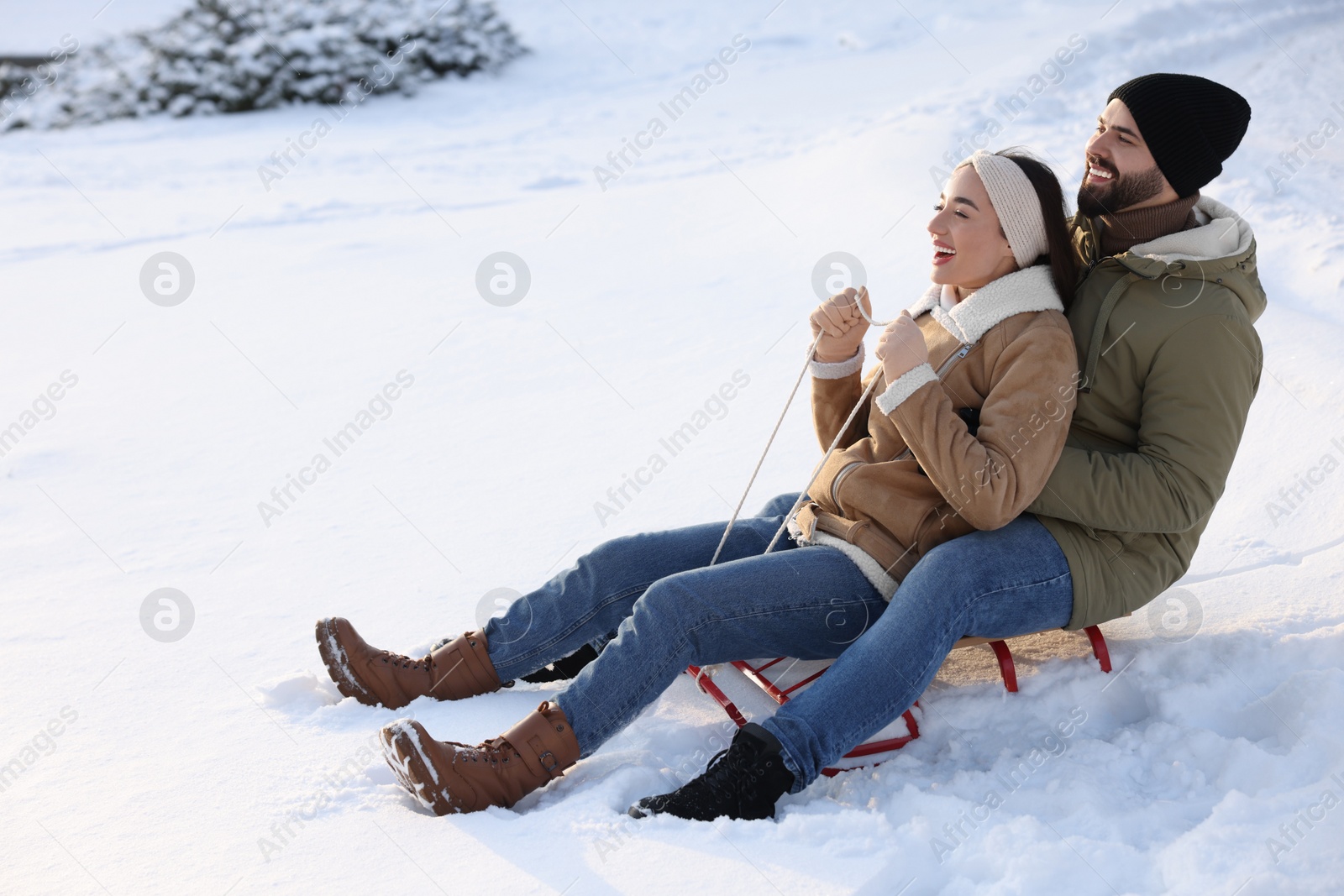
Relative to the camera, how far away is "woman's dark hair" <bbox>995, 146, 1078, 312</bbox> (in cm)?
233

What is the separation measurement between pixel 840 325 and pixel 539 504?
151 cm

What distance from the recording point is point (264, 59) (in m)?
12.8

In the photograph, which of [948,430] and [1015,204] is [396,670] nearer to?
[948,430]

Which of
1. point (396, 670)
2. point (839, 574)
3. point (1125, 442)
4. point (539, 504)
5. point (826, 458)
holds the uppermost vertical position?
point (1125, 442)

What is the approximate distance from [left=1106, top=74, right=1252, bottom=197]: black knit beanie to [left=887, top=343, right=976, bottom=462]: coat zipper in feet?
1.77

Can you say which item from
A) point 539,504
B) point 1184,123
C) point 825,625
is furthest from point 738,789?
point 539,504

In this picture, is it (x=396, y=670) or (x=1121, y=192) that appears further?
(x=396, y=670)

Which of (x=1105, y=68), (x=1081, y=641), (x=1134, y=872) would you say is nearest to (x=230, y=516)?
(x=1081, y=641)

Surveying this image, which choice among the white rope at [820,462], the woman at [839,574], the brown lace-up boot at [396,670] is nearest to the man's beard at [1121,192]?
the woman at [839,574]

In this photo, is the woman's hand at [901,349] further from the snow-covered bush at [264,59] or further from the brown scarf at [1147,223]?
the snow-covered bush at [264,59]

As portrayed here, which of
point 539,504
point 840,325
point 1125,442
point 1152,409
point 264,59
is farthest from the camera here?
point 264,59

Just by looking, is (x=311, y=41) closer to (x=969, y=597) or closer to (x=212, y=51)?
(x=212, y=51)

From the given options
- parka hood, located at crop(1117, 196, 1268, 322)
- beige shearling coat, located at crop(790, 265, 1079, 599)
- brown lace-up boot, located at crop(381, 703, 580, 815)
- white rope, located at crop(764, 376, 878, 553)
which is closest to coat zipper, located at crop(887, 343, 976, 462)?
beige shearling coat, located at crop(790, 265, 1079, 599)

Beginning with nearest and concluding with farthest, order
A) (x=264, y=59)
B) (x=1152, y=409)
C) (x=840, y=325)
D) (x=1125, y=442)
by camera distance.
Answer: (x=1152, y=409) → (x=1125, y=442) → (x=840, y=325) → (x=264, y=59)
